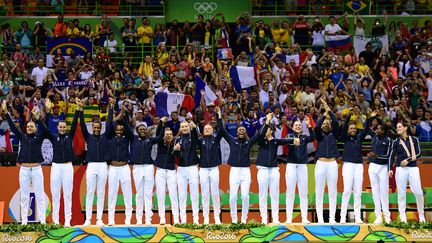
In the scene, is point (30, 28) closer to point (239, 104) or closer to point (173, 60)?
point (173, 60)

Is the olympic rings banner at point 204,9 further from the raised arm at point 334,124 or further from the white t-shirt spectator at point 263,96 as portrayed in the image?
the raised arm at point 334,124

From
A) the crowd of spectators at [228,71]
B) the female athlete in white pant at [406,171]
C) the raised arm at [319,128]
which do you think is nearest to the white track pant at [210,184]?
the raised arm at [319,128]

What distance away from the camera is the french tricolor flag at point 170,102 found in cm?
2825

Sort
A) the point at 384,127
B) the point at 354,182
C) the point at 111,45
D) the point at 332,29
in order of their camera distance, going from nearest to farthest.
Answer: the point at 354,182, the point at 384,127, the point at 111,45, the point at 332,29

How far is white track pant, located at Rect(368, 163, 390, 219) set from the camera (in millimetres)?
24031

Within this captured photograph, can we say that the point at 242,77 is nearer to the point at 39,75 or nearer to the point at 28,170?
the point at 39,75

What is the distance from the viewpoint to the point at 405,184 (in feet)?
78.1

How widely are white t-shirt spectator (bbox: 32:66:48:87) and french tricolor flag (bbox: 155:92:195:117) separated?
3405 mm

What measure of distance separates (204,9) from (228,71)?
227 inches

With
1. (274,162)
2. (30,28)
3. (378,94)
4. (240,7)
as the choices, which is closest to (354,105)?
(378,94)

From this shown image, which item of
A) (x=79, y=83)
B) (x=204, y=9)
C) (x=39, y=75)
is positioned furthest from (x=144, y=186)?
(x=204, y=9)

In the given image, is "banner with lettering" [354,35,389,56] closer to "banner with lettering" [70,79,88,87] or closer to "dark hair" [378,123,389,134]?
"dark hair" [378,123,389,134]

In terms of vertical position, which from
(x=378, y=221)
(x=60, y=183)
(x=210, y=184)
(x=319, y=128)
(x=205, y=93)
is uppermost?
(x=205, y=93)

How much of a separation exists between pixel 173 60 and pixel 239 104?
2.70 metres
